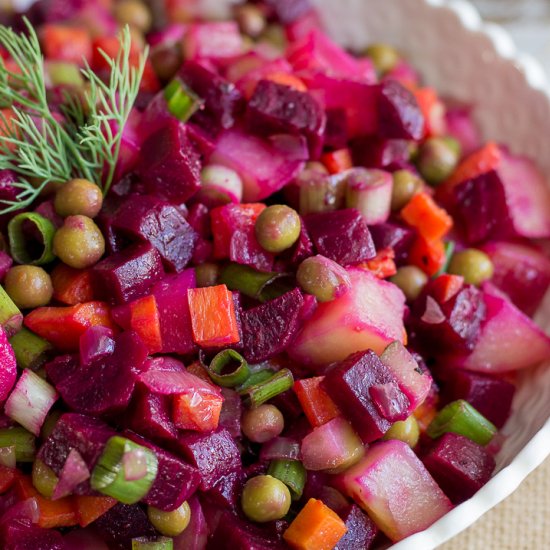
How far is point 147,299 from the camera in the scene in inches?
101

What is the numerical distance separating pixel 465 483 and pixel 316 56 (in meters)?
2.00

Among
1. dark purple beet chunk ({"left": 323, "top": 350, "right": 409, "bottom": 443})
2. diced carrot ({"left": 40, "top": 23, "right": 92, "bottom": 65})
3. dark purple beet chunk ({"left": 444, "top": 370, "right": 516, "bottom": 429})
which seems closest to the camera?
dark purple beet chunk ({"left": 323, "top": 350, "right": 409, "bottom": 443})

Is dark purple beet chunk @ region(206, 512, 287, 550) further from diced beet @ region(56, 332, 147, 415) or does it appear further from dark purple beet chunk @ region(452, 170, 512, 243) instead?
dark purple beet chunk @ region(452, 170, 512, 243)

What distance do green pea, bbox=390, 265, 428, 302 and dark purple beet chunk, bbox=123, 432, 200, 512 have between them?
1170 mm

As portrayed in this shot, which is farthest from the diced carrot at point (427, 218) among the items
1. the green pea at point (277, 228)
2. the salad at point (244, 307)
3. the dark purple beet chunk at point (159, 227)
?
the dark purple beet chunk at point (159, 227)

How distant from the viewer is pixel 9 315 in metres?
2.57

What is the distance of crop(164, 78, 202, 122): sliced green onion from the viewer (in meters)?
3.07

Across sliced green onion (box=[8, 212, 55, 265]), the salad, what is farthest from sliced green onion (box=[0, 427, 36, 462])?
sliced green onion (box=[8, 212, 55, 265])

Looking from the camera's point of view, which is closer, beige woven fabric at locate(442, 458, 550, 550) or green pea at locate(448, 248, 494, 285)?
beige woven fabric at locate(442, 458, 550, 550)

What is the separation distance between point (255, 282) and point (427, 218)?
2.67 feet

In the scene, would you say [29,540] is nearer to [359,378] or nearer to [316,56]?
[359,378]

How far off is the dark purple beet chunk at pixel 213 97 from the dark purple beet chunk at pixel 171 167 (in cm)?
23

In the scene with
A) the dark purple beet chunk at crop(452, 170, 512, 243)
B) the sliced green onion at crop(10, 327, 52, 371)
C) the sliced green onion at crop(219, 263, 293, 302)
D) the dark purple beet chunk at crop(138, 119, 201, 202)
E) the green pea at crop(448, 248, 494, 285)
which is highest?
the dark purple beet chunk at crop(452, 170, 512, 243)

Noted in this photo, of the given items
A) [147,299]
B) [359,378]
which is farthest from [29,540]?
[359,378]
